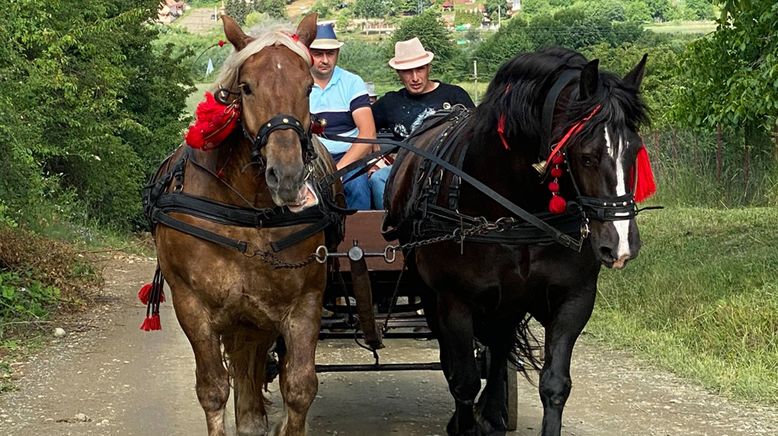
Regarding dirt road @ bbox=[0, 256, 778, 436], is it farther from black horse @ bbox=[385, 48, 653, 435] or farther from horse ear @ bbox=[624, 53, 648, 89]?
horse ear @ bbox=[624, 53, 648, 89]

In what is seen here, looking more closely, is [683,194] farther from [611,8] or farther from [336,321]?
[611,8]

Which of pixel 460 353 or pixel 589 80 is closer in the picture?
pixel 589 80

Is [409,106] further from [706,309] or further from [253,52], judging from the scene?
[706,309]

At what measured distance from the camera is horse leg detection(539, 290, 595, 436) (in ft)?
17.1

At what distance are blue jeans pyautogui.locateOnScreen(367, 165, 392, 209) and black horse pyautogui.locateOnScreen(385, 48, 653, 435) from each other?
76 cm

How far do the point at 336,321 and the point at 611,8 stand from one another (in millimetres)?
47669

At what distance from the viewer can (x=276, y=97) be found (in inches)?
188

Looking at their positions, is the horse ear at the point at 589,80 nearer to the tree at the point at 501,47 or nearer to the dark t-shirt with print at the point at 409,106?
the dark t-shirt with print at the point at 409,106

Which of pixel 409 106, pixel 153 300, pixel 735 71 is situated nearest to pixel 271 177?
pixel 153 300

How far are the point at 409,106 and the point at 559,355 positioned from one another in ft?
8.11

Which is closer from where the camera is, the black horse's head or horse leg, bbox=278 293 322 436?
the black horse's head

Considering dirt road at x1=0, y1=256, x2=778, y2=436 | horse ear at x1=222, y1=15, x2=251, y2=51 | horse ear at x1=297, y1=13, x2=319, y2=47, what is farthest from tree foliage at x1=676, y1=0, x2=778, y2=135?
horse ear at x1=222, y1=15, x2=251, y2=51

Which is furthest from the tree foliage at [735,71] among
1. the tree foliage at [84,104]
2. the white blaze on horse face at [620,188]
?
the tree foliage at [84,104]

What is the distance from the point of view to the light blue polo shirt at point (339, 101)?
6.89 m
